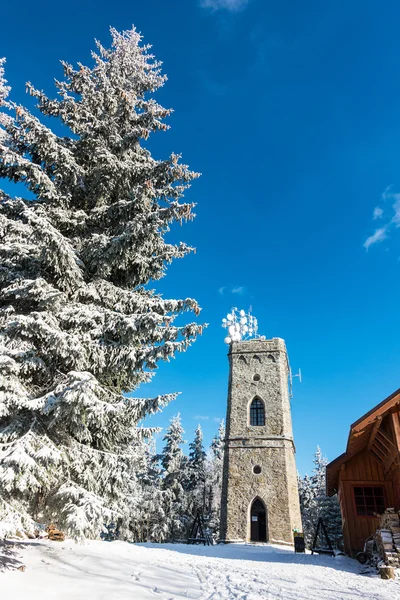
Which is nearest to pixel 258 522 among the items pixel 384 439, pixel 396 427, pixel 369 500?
pixel 369 500

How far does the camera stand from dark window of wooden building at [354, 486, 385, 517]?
11.0 meters

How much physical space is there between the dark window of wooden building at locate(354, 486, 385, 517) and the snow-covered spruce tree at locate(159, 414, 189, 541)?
18.6 metres

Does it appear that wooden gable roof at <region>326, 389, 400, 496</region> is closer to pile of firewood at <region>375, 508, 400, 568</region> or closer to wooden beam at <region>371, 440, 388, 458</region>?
wooden beam at <region>371, 440, 388, 458</region>

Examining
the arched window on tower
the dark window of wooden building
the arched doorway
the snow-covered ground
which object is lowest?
the snow-covered ground

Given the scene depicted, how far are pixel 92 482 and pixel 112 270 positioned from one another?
13.5 ft

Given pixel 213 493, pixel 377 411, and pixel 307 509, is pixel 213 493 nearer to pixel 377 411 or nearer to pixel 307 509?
pixel 307 509

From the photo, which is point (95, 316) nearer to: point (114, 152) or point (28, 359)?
point (28, 359)

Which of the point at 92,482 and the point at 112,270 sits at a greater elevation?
the point at 112,270

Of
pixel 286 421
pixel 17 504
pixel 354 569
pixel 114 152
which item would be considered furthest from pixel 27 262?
pixel 286 421

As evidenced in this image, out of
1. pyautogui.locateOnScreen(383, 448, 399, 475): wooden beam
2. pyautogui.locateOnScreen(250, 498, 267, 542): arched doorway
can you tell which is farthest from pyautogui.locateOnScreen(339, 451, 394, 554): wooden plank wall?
pyautogui.locateOnScreen(250, 498, 267, 542): arched doorway

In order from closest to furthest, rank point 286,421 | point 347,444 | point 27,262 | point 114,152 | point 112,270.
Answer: point 27,262
point 112,270
point 114,152
point 347,444
point 286,421

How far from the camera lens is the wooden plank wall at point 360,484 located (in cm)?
1082

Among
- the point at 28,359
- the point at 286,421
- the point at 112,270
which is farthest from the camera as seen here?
the point at 286,421

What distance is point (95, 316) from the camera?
6.49 m
